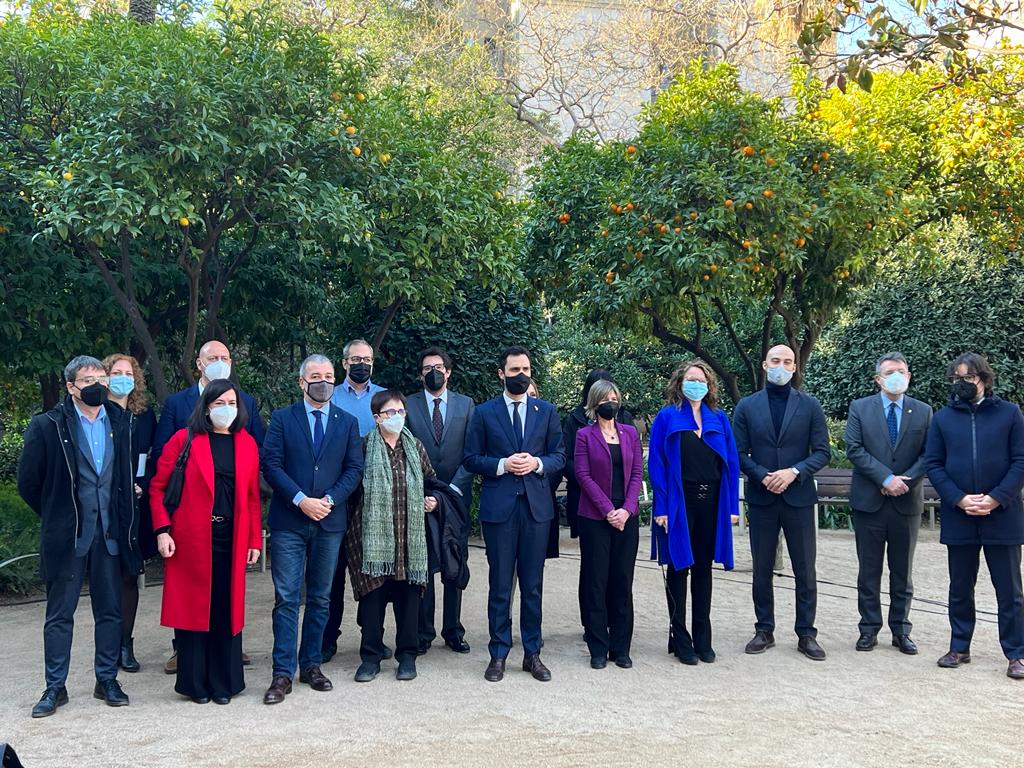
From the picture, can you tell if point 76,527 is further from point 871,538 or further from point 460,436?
point 871,538

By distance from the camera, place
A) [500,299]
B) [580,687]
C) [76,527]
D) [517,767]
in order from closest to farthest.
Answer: [517,767]
[76,527]
[580,687]
[500,299]

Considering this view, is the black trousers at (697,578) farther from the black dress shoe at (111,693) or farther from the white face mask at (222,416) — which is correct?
the black dress shoe at (111,693)

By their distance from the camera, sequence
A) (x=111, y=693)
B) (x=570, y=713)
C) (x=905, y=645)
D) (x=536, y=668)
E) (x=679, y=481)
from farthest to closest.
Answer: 1. (x=905, y=645)
2. (x=679, y=481)
3. (x=536, y=668)
4. (x=111, y=693)
5. (x=570, y=713)

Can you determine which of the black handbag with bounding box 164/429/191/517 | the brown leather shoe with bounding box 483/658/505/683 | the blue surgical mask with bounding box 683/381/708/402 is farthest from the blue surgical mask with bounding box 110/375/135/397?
the blue surgical mask with bounding box 683/381/708/402

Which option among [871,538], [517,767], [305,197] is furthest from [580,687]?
[305,197]

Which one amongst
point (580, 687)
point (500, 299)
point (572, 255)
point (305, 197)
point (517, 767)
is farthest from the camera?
point (500, 299)

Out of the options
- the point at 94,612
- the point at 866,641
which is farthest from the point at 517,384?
the point at 866,641

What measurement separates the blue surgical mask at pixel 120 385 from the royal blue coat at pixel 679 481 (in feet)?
10.6

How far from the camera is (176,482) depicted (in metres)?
5.61

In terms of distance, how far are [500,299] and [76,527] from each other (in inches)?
283

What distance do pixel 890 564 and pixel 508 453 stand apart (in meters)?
2.77

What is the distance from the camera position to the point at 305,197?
24.4 ft

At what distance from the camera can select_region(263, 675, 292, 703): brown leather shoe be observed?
18.1 feet

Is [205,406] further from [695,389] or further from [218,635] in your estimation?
[695,389]
